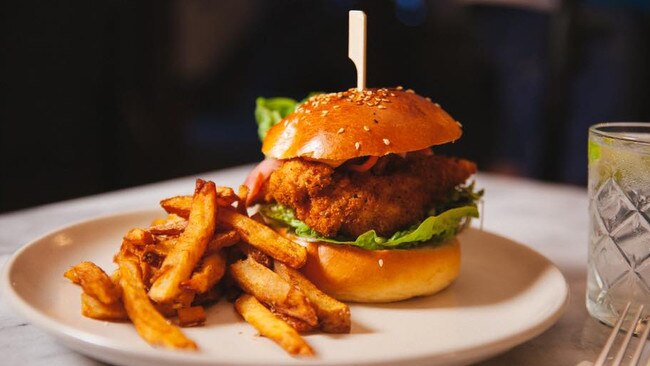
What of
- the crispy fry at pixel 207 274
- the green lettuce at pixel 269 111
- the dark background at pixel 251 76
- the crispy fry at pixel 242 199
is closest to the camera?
the crispy fry at pixel 207 274

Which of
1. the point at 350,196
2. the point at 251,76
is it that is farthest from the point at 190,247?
the point at 251,76

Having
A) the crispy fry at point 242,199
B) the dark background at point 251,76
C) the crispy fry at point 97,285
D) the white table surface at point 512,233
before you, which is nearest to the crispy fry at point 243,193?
the crispy fry at point 242,199

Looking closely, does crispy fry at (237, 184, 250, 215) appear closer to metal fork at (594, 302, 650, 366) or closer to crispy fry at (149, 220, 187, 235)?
crispy fry at (149, 220, 187, 235)

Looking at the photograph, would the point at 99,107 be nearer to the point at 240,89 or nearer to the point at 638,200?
the point at 240,89

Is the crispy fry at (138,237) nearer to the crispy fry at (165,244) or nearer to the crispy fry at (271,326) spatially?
the crispy fry at (165,244)

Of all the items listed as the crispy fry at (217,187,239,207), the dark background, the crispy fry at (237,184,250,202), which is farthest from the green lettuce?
the dark background

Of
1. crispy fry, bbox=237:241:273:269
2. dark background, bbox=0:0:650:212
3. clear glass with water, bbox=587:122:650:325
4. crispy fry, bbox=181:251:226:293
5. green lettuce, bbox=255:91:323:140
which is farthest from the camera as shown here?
dark background, bbox=0:0:650:212

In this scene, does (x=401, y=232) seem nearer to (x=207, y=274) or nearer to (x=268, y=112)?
(x=207, y=274)
